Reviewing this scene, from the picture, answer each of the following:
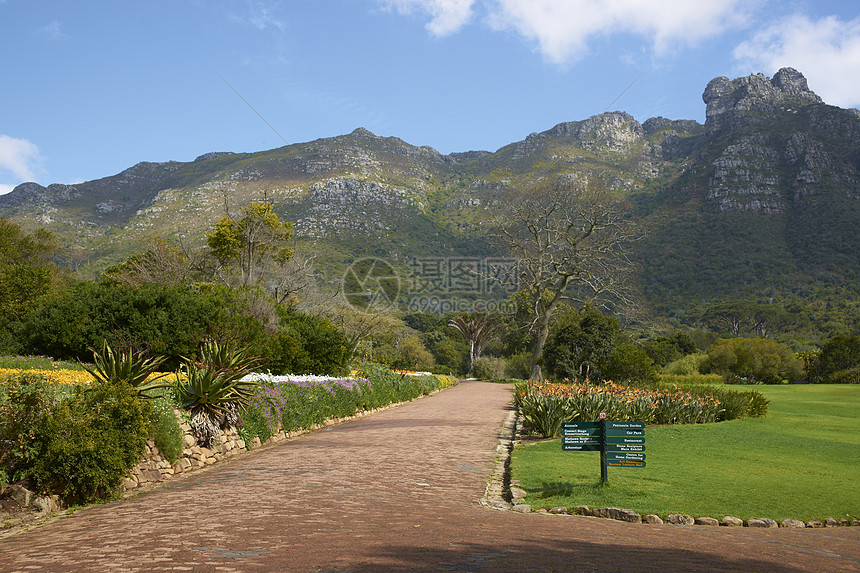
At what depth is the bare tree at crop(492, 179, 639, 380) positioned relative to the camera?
3403cm

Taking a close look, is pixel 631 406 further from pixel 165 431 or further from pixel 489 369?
pixel 489 369

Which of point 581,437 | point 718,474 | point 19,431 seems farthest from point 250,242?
point 718,474

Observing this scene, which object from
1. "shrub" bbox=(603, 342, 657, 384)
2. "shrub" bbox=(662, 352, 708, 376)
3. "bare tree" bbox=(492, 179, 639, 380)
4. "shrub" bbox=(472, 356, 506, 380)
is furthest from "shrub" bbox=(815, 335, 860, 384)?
"shrub" bbox=(472, 356, 506, 380)

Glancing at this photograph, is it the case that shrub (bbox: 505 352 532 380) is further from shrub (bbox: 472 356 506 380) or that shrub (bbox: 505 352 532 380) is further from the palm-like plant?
the palm-like plant

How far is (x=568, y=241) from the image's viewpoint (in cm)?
3466

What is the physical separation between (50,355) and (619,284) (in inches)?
1107

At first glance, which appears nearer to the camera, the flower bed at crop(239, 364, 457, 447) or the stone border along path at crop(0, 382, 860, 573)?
the stone border along path at crop(0, 382, 860, 573)

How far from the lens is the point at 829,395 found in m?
25.5

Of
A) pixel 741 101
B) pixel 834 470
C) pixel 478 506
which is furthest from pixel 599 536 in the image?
pixel 741 101

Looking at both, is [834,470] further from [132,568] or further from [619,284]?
[619,284]

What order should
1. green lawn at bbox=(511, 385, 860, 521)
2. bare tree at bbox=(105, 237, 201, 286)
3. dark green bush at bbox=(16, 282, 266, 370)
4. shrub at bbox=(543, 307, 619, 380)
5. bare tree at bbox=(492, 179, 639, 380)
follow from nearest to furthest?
green lawn at bbox=(511, 385, 860, 521)
dark green bush at bbox=(16, 282, 266, 370)
shrub at bbox=(543, 307, 619, 380)
bare tree at bbox=(105, 237, 201, 286)
bare tree at bbox=(492, 179, 639, 380)

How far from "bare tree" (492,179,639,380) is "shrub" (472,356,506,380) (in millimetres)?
16691

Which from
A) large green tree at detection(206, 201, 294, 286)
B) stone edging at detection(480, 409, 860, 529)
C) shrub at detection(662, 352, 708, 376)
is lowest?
shrub at detection(662, 352, 708, 376)

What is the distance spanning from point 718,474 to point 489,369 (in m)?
45.0
